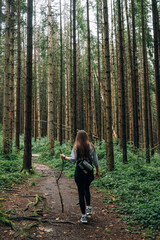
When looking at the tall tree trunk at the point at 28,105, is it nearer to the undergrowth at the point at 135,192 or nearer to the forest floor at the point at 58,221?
the undergrowth at the point at 135,192

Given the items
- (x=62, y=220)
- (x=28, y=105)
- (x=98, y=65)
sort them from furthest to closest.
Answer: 1. (x=98, y=65)
2. (x=28, y=105)
3. (x=62, y=220)

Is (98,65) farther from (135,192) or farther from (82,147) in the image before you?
(82,147)

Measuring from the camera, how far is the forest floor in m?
3.23

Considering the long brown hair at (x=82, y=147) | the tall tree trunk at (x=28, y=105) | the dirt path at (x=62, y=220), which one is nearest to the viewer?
the dirt path at (x=62, y=220)

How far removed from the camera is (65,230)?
11.3 ft

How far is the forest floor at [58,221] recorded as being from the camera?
323cm

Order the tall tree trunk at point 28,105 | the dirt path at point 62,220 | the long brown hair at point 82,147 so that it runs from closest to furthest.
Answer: the dirt path at point 62,220 < the long brown hair at point 82,147 < the tall tree trunk at point 28,105

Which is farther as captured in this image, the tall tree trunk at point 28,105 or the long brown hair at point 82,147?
the tall tree trunk at point 28,105

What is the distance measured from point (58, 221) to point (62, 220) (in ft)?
0.43

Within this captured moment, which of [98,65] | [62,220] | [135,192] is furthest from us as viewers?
[98,65]

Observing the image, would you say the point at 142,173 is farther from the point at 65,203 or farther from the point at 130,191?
the point at 65,203

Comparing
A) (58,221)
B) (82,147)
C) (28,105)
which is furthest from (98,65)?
(58,221)

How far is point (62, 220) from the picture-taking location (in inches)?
152

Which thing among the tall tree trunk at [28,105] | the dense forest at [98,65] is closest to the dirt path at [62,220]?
the tall tree trunk at [28,105]
